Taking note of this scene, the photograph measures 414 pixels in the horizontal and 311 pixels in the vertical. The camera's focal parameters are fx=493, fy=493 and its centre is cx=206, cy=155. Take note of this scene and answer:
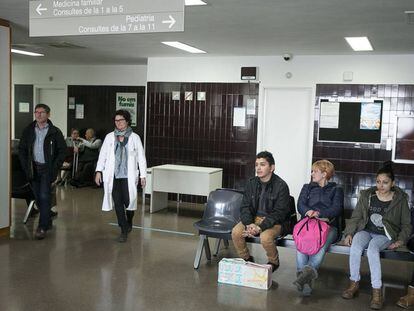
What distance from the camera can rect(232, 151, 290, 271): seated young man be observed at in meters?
4.45

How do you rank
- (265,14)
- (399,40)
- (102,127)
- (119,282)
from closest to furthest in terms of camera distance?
(119,282), (265,14), (399,40), (102,127)

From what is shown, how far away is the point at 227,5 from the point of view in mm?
4688

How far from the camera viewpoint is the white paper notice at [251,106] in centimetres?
817

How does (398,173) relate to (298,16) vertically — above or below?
below

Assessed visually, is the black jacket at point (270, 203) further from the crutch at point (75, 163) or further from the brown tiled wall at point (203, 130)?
the crutch at point (75, 163)

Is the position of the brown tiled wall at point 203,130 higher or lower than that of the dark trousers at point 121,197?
higher

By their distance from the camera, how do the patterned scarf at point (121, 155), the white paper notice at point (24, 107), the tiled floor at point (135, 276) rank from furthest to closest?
the white paper notice at point (24, 107)
the patterned scarf at point (121, 155)
the tiled floor at point (135, 276)

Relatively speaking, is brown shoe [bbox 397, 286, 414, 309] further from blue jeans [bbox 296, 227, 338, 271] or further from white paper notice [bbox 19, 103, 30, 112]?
white paper notice [bbox 19, 103, 30, 112]

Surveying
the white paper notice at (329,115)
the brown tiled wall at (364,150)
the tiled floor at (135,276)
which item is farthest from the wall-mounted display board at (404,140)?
the tiled floor at (135,276)

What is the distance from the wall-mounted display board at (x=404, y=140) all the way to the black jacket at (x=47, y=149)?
15.8ft

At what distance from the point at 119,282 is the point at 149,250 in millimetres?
1082

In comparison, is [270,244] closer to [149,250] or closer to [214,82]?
[149,250]

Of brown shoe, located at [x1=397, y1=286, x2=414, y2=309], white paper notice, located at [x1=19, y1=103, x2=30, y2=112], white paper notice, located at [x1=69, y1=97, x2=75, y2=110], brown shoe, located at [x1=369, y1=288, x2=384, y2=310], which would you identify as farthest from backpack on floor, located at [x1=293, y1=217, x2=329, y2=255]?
white paper notice, located at [x1=19, y1=103, x2=30, y2=112]

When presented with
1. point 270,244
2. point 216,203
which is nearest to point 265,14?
point 216,203
